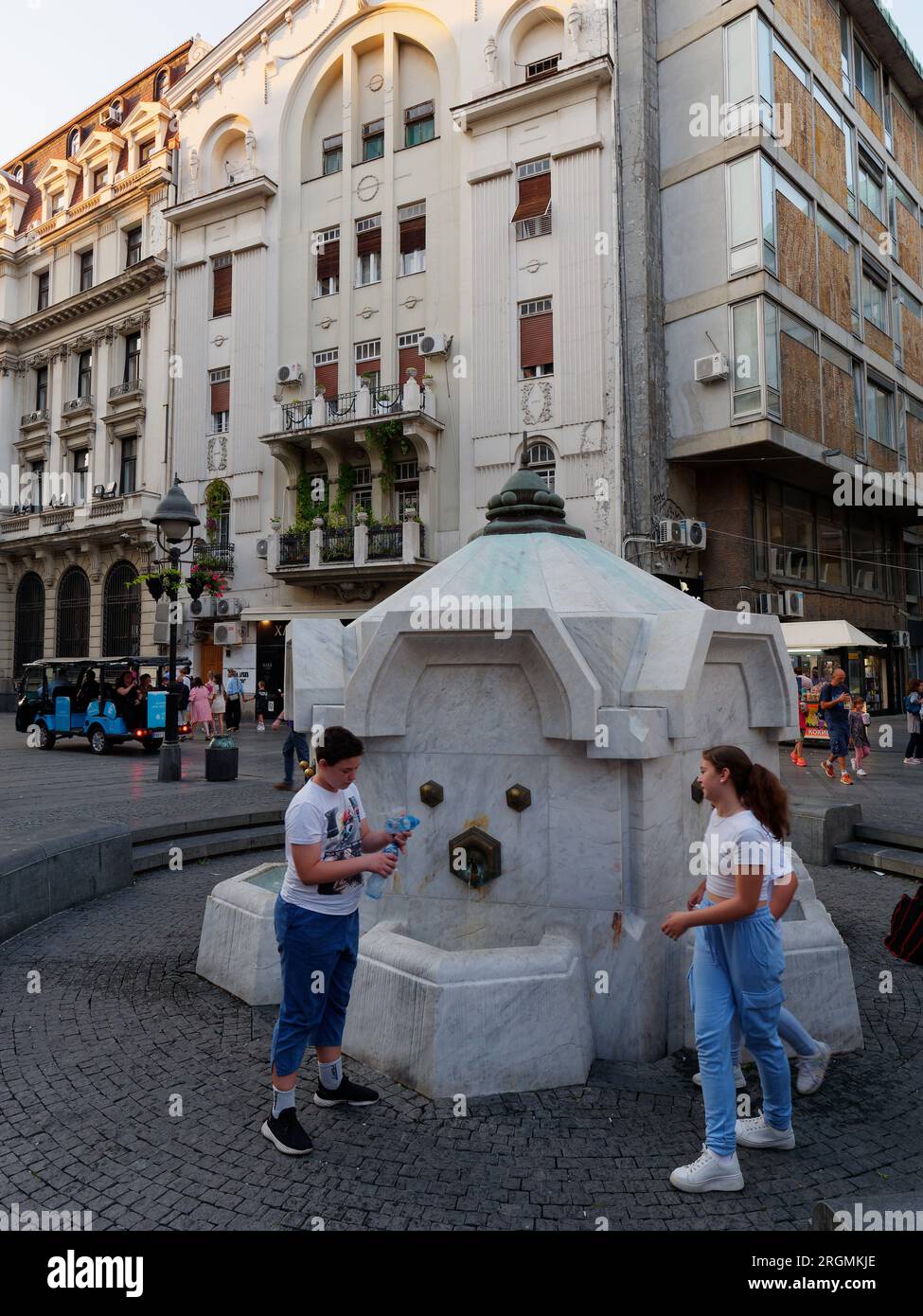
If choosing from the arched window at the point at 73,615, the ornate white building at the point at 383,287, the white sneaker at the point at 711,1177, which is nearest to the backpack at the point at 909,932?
the white sneaker at the point at 711,1177

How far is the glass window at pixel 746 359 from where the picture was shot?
1956 cm

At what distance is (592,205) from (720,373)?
19.4ft

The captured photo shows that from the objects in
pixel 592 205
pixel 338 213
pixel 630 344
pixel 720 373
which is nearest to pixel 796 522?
pixel 720 373

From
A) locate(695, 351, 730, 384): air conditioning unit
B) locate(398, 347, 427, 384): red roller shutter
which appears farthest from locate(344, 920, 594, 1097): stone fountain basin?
locate(398, 347, 427, 384): red roller shutter

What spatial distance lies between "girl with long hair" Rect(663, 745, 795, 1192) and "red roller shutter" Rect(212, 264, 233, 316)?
94.8 feet

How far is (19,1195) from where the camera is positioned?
280 cm

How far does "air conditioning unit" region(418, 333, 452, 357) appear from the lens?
76.2 ft

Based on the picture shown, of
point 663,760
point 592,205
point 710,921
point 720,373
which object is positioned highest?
point 592,205

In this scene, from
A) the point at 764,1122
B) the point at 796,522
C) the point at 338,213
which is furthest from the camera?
Answer: the point at 338,213

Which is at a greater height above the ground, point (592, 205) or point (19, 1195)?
point (592, 205)

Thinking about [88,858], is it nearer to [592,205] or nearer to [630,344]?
[630,344]

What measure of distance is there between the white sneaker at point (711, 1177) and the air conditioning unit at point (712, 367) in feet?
65.7

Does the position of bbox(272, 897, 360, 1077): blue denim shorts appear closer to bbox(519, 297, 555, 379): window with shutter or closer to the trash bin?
the trash bin

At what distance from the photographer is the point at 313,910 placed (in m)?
3.07
